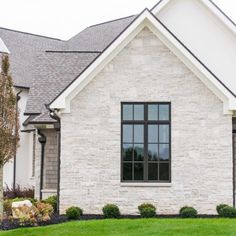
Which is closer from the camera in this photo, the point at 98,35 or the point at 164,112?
the point at 164,112

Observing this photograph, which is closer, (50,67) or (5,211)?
(5,211)

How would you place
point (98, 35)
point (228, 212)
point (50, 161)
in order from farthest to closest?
point (98, 35) → point (50, 161) → point (228, 212)

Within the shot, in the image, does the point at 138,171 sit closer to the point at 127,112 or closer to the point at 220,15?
the point at 127,112

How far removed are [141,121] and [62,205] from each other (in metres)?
3.28

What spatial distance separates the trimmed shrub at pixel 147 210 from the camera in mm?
17133

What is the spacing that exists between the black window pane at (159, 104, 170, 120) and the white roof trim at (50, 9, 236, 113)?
1.29 metres

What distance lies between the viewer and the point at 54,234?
44.5ft

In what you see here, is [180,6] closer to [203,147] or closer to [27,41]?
[203,147]

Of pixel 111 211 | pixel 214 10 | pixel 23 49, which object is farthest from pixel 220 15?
pixel 23 49

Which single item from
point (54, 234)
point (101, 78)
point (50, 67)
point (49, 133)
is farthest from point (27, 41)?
point (54, 234)

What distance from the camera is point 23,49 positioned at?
1422 inches

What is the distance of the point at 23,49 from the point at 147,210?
68.7ft

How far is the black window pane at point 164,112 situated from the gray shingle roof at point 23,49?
15061 millimetres

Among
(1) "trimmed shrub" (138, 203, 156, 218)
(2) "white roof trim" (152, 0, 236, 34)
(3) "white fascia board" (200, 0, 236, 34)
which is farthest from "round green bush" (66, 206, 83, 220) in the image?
(3) "white fascia board" (200, 0, 236, 34)
